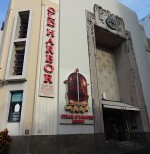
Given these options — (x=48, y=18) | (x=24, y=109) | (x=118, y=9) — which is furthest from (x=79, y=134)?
(x=118, y=9)

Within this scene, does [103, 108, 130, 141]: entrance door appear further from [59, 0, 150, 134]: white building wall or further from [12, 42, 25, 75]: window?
[12, 42, 25, 75]: window

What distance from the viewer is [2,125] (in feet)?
33.9

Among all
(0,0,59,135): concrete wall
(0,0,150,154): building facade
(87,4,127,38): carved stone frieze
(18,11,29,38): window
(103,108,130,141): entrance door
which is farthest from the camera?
(87,4,127,38): carved stone frieze

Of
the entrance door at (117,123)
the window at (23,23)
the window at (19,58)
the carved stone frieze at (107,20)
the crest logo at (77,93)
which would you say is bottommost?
the entrance door at (117,123)

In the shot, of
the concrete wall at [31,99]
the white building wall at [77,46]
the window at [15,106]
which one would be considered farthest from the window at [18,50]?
the white building wall at [77,46]

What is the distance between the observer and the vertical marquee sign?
37.3 feet

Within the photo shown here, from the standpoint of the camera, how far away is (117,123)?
55.4 feet

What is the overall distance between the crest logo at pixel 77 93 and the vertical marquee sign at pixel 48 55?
1319 millimetres

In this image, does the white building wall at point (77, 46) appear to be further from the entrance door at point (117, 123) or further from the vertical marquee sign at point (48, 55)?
the entrance door at point (117, 123)

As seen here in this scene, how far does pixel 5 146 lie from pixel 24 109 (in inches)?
90.5

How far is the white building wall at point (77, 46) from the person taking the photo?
477 inches

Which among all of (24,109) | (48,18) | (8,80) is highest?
(48,18)

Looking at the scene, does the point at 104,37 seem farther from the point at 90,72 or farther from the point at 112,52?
the point at 90,72

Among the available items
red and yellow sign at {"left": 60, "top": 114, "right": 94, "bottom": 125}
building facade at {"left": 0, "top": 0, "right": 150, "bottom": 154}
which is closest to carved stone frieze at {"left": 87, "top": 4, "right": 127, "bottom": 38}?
building facade at {"left": 0, "top": 0, "right": 150, "bottom": 154}
